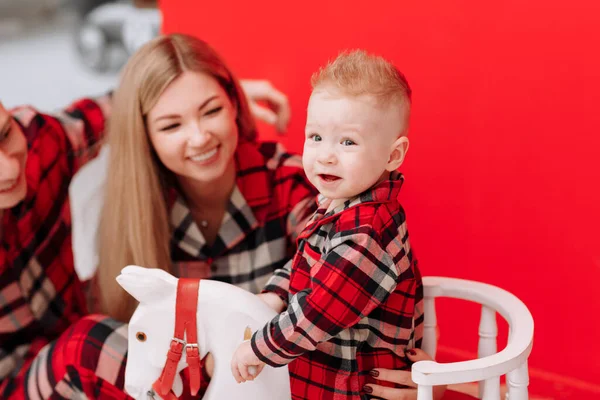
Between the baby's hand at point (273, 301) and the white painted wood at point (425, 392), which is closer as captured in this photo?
the white painted wood at point (425, 392)

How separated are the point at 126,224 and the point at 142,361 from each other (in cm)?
36

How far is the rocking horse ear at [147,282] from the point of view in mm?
958

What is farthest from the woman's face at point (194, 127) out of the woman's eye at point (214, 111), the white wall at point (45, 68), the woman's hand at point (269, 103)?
the white wall at point (45, 68)

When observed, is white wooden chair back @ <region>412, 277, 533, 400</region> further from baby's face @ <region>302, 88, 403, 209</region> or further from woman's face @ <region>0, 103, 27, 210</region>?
woman's face @ <region>0, 103, 27, 210</region>

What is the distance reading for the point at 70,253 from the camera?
1.53m

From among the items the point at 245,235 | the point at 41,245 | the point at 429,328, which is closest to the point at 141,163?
the point at 245,235

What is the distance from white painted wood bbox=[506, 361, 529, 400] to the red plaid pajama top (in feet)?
1.61

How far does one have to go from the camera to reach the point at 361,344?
3.21ft

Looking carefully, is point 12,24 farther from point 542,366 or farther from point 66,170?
point 542,366

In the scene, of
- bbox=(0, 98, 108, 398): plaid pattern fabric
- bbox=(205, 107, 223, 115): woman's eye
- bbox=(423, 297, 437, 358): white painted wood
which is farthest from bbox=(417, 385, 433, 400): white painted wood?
bbox=(0, 98, 108, 398): plaid pattern fabric

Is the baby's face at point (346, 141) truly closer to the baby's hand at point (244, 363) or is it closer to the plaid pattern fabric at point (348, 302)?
the plaid pattern fabric at point (348, 302)

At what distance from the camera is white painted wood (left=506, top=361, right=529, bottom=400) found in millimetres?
981

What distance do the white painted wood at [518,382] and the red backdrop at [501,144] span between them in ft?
1.43

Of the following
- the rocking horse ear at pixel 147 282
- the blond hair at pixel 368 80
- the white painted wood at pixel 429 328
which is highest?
the blond hair at pixel 368 80
